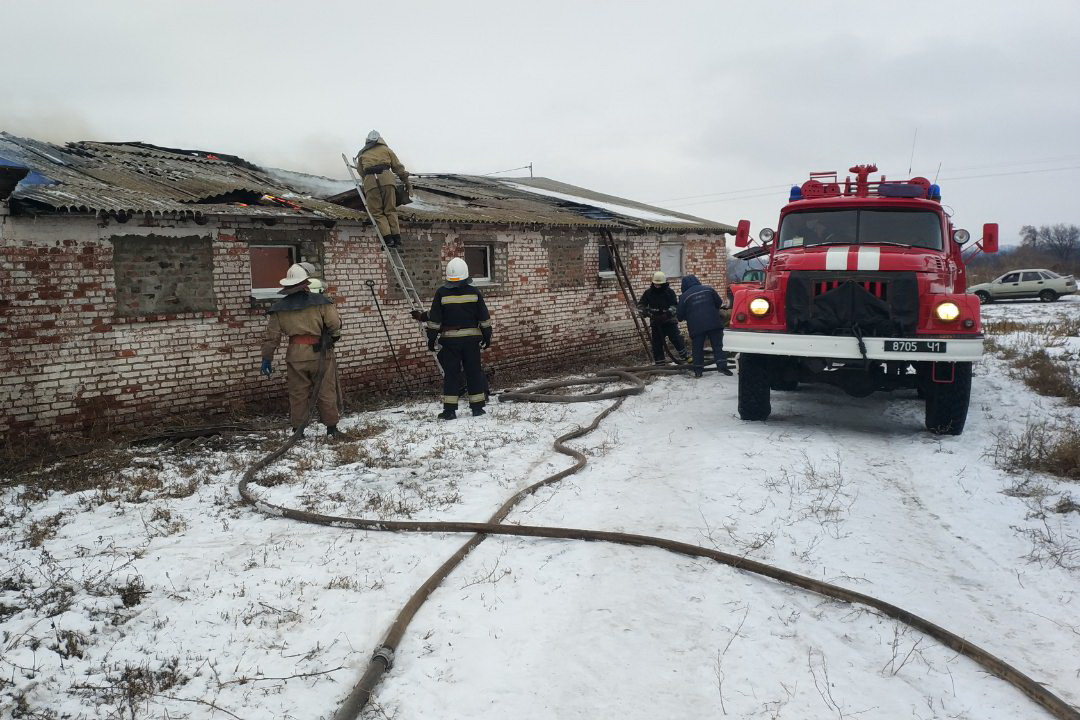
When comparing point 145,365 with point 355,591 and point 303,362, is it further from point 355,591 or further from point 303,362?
point 355,591

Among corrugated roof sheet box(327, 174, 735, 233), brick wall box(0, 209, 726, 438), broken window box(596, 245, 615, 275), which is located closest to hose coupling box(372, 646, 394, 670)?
brick wall box(0, 209, 726, 438)

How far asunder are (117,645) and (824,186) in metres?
8.13

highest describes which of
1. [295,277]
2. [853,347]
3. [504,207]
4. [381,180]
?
[504,207]

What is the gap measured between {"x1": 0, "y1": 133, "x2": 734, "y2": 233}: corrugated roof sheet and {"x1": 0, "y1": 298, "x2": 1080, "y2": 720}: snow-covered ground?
2778 millimetres

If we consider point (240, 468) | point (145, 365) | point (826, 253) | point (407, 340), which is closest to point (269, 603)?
point (240, 468)

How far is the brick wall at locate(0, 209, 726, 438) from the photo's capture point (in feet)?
21.6

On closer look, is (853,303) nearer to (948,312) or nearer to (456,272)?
(948,312)

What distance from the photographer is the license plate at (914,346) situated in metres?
6.21

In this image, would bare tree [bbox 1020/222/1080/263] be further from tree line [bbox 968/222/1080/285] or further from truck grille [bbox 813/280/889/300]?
truck grille [bbox 813/280/889/300]

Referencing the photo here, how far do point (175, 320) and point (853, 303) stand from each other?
694 cm

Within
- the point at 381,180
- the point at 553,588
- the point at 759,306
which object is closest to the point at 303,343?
the point at 381,180

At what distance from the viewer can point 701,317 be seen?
1045 centimetres

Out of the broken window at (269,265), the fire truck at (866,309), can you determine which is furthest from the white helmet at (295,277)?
the fire truck at (866,309)

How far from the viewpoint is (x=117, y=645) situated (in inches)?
127
